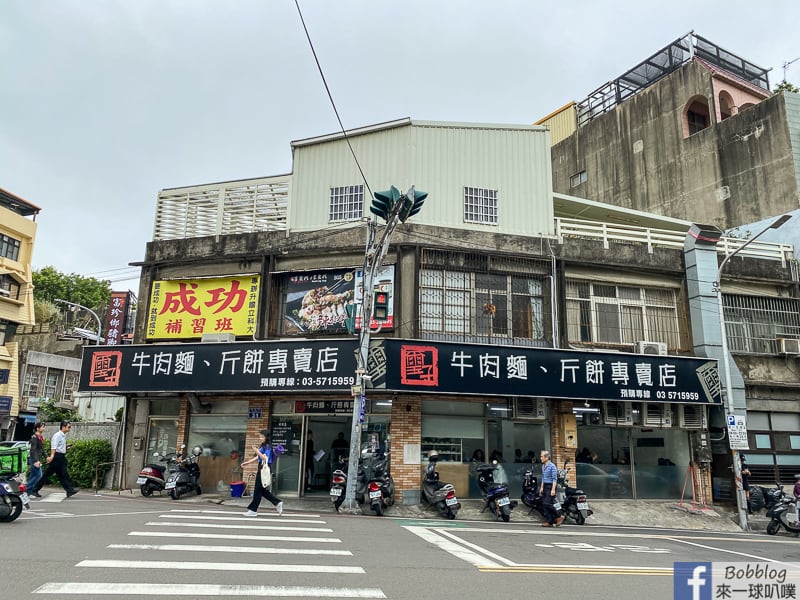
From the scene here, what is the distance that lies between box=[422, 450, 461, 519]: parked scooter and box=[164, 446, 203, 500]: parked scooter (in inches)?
239

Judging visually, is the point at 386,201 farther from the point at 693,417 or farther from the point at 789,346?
the point at 789,346

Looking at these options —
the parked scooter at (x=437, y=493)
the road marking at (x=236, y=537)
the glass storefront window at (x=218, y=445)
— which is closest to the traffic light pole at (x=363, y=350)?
the parked scooter at (x=437, y=493)

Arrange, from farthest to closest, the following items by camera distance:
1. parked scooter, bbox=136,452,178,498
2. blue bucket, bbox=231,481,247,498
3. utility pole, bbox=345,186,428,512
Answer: blue bucket, bbox=231,481,247,498
parked scooter, bbox=136,452,178,498
utility pole, bbox=345,186,428,512

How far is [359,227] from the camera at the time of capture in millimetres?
17688

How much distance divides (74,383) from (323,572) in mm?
36887

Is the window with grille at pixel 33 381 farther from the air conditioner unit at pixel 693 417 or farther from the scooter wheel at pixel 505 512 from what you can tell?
the air conditioner unit at pixel 693 417

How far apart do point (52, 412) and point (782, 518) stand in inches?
1211

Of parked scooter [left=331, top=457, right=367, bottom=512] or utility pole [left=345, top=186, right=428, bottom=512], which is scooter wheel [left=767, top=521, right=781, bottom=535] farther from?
utility pole [left=345, top=186, right=428, bottom=512]

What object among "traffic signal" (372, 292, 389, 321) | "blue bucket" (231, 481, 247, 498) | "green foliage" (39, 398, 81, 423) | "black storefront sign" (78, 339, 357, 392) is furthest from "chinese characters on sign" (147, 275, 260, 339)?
"green foliage" (39, 398, 81, 423)

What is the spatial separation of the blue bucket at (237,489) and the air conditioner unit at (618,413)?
10021mm

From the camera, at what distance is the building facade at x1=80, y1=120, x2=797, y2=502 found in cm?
1630

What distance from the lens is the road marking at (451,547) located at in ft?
27.8

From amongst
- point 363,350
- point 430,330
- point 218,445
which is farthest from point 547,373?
point 218,445

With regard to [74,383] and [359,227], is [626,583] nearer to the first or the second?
[359,227]
